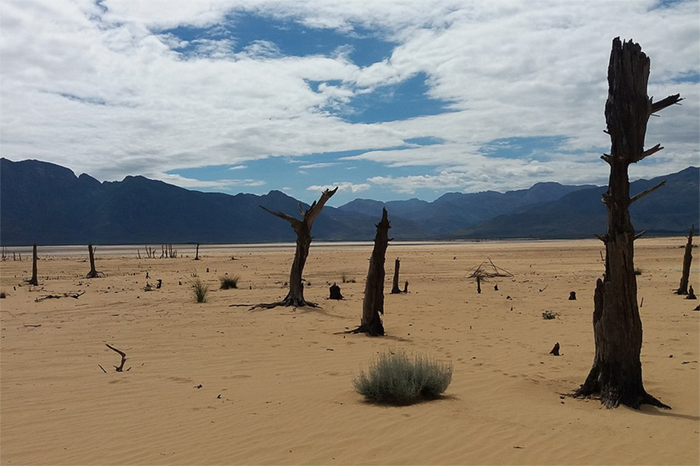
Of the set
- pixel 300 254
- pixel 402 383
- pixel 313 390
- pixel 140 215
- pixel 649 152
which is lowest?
pixel 313 390

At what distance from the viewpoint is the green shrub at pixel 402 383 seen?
265 inches

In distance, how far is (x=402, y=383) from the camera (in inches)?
263

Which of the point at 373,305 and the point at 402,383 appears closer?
the point at 402,383

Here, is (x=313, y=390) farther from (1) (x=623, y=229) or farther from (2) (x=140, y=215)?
(2) (x=140, y=215)

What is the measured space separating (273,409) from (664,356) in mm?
6539

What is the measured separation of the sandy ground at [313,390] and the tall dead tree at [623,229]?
357mm

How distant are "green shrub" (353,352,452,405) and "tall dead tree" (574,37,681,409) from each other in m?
1.91

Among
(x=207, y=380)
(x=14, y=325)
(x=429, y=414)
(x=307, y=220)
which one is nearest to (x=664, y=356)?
(x=429, y=414)

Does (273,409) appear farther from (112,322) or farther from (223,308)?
(223,308)

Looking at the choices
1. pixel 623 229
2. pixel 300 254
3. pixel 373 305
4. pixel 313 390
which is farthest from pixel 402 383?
pixel 300 254

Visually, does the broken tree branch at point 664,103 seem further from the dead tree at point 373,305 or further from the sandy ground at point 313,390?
the dead tree at point 373,305

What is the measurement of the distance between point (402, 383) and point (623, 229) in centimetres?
308

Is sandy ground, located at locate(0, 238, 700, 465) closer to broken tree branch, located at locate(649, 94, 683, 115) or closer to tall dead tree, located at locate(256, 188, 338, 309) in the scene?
tall dead tree, located at locate(256, 188, 338, 309)

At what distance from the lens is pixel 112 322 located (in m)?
13.2
